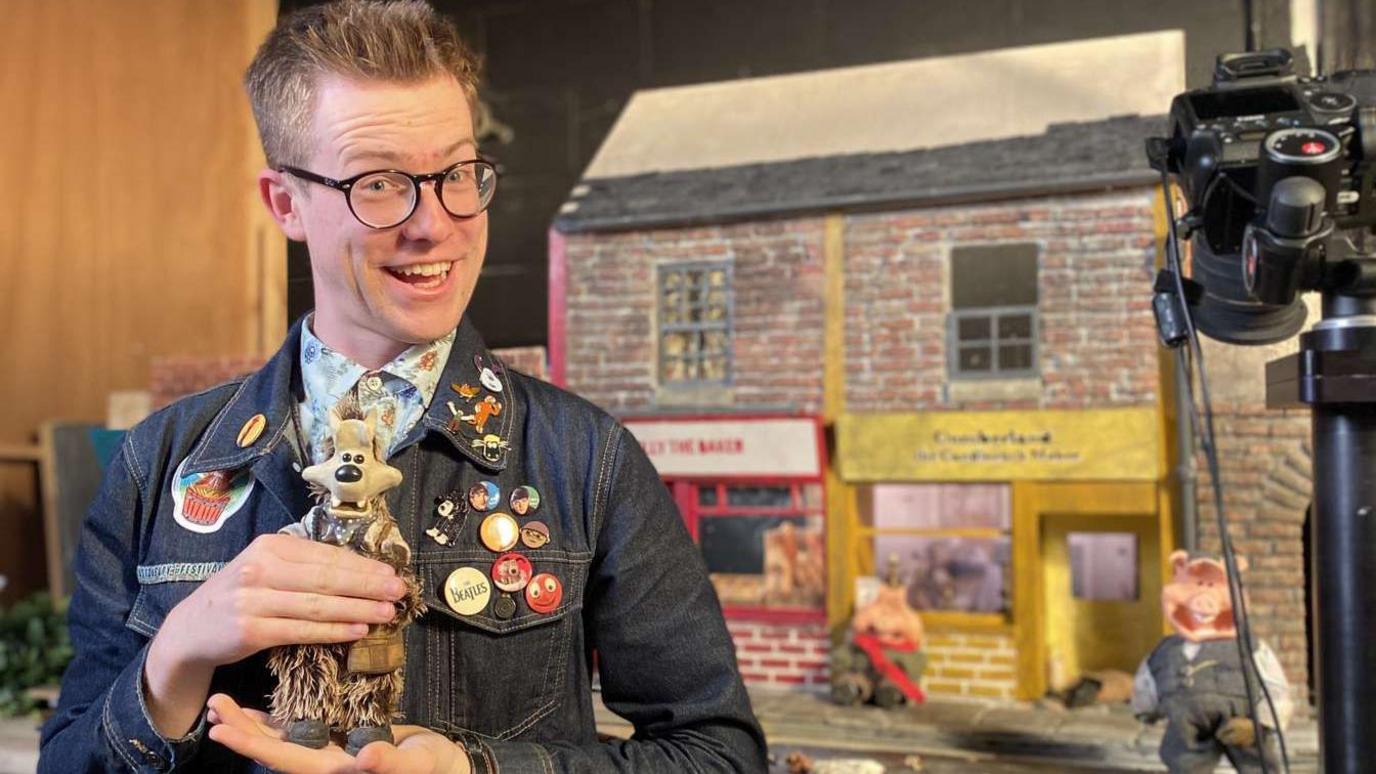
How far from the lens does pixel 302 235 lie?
1.06 m

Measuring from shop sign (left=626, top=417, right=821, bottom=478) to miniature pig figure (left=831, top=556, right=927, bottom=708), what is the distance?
0.26 metres

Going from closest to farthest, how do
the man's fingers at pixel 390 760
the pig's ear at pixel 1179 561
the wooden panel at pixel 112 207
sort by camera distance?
the man's fingers at pixel 390 760, the pig's ear at pixel 1179 561, the wooden panel at pixel 112 207

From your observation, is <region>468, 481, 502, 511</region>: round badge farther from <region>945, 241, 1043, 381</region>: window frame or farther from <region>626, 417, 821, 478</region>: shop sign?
<region>945, 241, 1043, 381</region>: window frame

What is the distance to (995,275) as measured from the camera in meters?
2.01

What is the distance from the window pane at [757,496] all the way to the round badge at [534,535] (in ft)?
3.67

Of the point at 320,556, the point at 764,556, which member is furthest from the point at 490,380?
the point at 764,556

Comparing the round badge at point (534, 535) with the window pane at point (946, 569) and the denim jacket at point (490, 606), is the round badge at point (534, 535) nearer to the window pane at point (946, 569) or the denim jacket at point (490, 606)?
the denim jacket at point (490, 606)

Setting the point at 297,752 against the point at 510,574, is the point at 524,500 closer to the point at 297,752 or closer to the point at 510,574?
the point at 510,574

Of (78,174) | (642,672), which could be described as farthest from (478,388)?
(78,174)

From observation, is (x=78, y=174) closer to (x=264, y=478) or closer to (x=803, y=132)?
(x=803, y=132)

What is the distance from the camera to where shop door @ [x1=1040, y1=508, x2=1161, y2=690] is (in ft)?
6.31

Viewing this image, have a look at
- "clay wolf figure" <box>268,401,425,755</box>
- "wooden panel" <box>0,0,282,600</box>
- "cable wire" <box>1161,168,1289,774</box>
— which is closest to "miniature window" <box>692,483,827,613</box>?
"cable wire" <box>1161,168,1289,774</box>

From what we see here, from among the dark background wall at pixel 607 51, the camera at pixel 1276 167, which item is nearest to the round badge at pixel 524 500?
the camera at pixel 1276 167

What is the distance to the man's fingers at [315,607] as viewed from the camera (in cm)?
84
